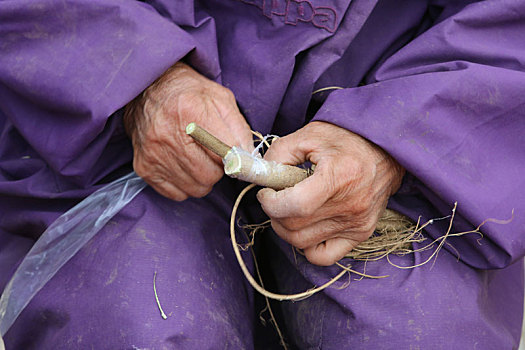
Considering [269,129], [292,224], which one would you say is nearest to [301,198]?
[292,224]

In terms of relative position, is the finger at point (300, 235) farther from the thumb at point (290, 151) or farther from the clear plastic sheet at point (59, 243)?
the clear plastic sheet at point (59, 243)

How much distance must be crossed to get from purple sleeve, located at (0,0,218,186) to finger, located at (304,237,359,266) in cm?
55

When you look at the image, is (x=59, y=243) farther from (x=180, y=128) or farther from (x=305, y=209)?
(x=305, y=209)

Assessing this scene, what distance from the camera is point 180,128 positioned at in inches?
39.9

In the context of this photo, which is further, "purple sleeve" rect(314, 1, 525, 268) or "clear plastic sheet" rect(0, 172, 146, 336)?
"clear plastic sheet" rect(0, 172, 146, 336)

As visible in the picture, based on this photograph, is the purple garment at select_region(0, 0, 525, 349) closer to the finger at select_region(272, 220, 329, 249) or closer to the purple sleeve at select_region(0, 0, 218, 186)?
the purple sleeve at select_region(0, 0, 218, 186)

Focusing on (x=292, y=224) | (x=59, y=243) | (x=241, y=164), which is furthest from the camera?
(x=59, y=243)

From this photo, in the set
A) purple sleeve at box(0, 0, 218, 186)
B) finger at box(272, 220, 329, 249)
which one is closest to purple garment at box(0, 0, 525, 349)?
purple sleeve at box(0, 0, 218, 186)

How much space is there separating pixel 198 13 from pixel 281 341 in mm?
997

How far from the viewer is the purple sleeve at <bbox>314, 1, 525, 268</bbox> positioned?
0.97m

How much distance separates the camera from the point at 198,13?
1204 mm

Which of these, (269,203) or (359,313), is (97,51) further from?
(359,313)

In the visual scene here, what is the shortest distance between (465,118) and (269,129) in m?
0.48

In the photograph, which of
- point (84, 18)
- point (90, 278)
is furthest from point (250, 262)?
point (84, 18)
